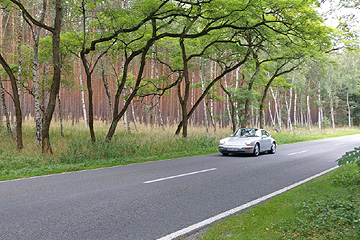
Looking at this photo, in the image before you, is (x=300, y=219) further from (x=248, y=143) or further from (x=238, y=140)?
(x=238, y=140)

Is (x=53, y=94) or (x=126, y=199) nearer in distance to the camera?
(x=126, y=199)

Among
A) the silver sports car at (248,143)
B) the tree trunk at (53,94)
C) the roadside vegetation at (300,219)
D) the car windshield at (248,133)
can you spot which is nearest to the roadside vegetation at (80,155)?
the tree trunk at (53,94)

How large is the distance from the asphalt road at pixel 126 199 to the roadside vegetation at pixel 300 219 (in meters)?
0.60

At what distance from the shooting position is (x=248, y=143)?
14.2 meters

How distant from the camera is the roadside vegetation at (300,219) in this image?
4.04m

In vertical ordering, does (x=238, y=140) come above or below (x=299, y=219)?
above

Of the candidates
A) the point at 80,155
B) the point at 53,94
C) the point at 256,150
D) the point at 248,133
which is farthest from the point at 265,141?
the point at 53,94

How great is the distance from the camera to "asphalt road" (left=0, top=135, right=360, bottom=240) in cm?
429

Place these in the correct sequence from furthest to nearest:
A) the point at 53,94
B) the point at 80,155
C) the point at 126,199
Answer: the point at 53,94, the point at 80,155, the point at 126,199

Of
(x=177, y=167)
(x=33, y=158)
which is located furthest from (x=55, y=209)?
(x=33, y=158)

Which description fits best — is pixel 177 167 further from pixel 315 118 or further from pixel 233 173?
pixel 315 118

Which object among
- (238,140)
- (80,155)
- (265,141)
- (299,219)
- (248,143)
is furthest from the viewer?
(265,141)

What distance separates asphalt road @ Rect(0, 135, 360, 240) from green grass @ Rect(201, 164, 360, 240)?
0.60m

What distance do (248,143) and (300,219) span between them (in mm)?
9771
